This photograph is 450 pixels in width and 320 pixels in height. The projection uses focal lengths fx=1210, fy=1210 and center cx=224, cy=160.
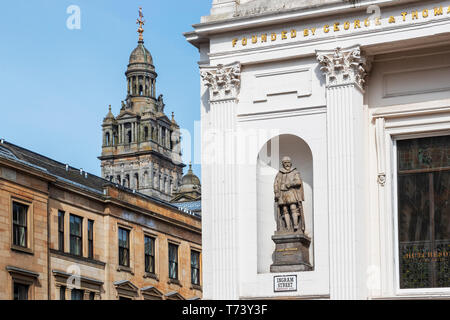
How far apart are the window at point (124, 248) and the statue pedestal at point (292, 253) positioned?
3669 cm

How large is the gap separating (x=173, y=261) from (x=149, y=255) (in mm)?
3223

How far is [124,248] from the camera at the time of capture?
70438mm

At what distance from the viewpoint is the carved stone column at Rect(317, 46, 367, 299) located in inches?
1283

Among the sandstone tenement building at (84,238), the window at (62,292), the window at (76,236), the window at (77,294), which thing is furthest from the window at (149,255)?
the window at (62,292)

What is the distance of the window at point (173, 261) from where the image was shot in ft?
248

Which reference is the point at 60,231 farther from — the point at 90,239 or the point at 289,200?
the point at 289,200

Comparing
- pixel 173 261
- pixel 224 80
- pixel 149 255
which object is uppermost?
pixel 224 80

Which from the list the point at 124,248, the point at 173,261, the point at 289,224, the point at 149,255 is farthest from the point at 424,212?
the point at 173,261

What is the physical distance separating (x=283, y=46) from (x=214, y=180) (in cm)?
431

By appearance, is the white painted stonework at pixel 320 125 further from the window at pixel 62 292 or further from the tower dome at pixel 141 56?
the tower dome at pixel 141 56

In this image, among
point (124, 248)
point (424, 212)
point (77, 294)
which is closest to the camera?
point (424, 212)

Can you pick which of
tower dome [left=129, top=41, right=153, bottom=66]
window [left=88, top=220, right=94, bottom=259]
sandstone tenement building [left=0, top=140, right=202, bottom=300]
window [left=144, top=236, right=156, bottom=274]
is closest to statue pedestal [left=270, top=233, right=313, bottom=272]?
sandstone tenement building [left=0, top=140, right=202, bottom=300]
